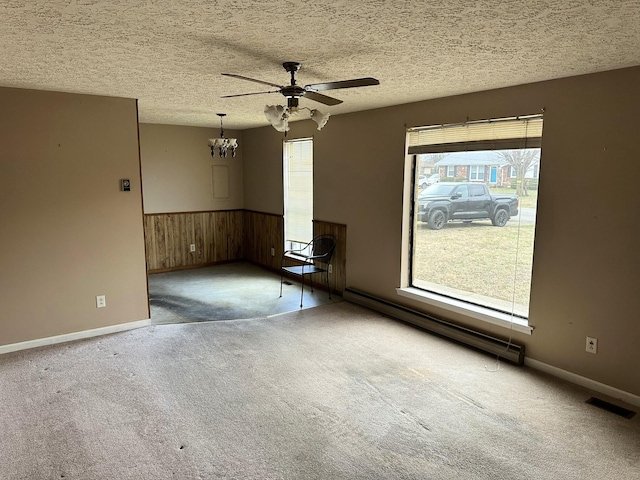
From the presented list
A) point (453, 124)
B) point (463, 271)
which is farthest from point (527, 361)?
point (453, 124)

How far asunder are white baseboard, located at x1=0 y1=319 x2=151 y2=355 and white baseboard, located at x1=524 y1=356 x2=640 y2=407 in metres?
3.67

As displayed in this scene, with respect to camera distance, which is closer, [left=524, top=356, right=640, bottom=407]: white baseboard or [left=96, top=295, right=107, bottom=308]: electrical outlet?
[left=524, top=356, right=640, bottom=407]: white baseboard

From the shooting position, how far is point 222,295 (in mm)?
5488

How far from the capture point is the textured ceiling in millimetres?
1815

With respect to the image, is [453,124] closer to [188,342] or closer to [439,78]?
[439,78]

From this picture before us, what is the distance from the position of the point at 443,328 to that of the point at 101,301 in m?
3.32

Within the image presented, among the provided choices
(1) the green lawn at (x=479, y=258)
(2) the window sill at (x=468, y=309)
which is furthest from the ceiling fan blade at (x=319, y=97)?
(2) the window sill at (x=468, y=309)

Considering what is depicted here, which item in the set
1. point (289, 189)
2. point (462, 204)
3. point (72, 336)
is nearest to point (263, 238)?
point (289, 189)

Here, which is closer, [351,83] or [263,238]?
[351,83]

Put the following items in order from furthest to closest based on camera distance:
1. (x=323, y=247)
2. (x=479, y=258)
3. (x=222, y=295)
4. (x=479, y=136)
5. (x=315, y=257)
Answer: (x=323, y=247) < (x=222, y=295) < (x=315, y=257) < (x=479, y=258) < (x=479, y=136)

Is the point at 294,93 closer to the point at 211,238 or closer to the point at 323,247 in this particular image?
the point at 323,247

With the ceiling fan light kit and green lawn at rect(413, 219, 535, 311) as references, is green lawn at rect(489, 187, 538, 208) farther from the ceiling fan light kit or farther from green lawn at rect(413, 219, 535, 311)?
the ceiling fan light kit

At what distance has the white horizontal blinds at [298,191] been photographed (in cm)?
591

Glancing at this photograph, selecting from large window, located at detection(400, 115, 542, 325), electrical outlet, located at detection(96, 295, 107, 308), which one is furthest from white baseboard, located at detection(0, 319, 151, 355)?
large window, located at detection(400, 115, 542, 325)
